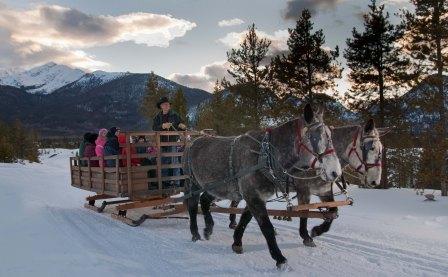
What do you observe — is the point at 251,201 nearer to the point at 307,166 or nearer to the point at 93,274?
the point at 307,166

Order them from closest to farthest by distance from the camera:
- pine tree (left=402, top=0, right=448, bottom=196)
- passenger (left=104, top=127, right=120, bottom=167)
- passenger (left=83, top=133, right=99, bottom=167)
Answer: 1. passenger (left=104, top=127, right=120, bottom=167)
2. passenger (left=83, top=133, right=99, bottom=167)
3. pine tree (left=402, top=0, right=448, bottom=196)

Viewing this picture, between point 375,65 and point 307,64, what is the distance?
395cm

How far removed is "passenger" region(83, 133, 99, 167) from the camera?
11195mm

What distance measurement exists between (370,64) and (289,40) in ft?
16.5

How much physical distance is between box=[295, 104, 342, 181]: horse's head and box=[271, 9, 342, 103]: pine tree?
1971cm

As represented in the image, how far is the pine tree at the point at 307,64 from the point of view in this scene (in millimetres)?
25453

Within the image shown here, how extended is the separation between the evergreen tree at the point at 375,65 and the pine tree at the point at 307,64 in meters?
1.25

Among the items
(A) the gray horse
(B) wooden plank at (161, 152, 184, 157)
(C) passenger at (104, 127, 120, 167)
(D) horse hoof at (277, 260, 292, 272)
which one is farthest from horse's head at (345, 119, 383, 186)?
(C) passenger at (104, 127, 120, 167)

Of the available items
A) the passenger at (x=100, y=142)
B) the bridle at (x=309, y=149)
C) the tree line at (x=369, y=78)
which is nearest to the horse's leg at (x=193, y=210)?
the bridle at (x=309, y=149)

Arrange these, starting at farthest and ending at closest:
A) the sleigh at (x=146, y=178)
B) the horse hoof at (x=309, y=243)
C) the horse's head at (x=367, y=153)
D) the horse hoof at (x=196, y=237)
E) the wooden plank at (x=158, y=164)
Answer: the wooden plank at (x=158, y=164), the sleigh at (x=146, y=178), the horse hoof at (x=196, y=237), the horse's head at (x=367, y=153), the horse hoof at (x=309, y=243)

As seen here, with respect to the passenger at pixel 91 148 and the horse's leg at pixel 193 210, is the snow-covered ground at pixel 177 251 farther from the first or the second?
the passenger at pixel 91 148

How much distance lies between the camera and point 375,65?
970 inches

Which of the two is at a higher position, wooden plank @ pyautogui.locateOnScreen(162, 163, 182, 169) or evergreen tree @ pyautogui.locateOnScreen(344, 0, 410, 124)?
evergreen tree @ pyautogui.locateOnScreen(344, 0, 410, 124)

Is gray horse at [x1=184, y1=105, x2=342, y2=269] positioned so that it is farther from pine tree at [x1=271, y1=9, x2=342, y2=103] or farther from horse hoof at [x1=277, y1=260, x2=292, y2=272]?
pine tree at [x1=271, y1=9, x2=342, y2=103]
